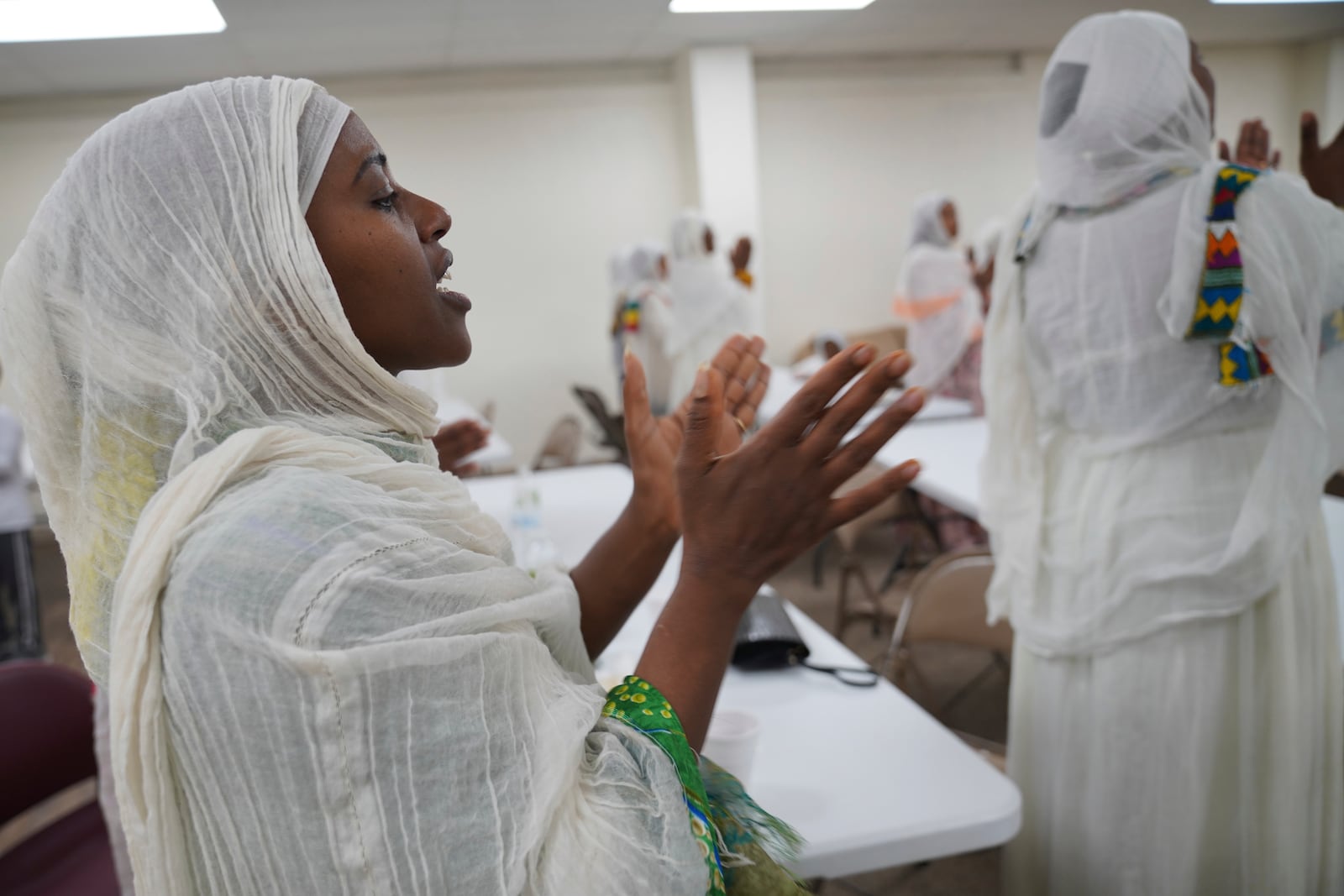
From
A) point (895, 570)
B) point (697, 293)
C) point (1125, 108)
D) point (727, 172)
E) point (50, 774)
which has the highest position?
point (727, 172)

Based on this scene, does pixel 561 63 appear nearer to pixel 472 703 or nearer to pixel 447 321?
pixel 447 321

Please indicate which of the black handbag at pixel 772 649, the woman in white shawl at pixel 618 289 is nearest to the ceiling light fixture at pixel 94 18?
the black handbag at pixel 772 649

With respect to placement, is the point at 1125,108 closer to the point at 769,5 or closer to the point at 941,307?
the point at 769,5

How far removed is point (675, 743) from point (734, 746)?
0.33m

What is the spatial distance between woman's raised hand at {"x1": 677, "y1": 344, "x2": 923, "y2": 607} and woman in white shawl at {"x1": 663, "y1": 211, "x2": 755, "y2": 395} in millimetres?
3641

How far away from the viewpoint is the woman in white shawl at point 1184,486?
116 cm

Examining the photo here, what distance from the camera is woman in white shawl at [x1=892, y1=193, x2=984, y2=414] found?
385 centimetres

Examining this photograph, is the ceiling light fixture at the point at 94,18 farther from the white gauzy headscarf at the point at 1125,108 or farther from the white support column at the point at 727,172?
the white support column at the point at 727,172

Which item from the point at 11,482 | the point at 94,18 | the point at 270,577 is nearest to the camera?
the point at 270,577

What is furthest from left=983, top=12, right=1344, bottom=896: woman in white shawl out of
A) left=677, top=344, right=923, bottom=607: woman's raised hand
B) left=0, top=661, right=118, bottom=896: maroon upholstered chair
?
left=0, top=661, right=118, bottom=896: maroon upholstered chair

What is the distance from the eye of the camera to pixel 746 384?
81 centimetres

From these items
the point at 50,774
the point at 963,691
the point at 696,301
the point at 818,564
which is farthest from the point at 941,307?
the point at 50,774

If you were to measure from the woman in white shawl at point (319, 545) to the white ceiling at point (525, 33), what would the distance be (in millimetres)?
178

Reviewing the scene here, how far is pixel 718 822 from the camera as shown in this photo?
64 cm
